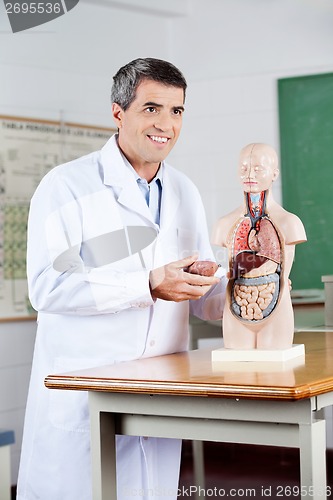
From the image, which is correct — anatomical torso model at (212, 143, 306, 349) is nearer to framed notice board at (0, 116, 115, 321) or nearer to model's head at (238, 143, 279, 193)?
model's head at (238, 143, 279, 193)

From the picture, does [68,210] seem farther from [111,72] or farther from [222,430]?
[111,72]

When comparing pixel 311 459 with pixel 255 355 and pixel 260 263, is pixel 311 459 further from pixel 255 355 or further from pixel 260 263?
pixel 260 263

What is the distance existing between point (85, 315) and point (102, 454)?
47 cm

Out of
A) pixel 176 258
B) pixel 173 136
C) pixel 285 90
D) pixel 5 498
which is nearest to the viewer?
pixel 173 136

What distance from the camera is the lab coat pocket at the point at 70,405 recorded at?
243 cm

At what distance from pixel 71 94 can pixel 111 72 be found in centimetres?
34

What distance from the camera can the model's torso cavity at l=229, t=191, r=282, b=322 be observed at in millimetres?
2281

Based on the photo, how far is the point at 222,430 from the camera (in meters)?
1.99

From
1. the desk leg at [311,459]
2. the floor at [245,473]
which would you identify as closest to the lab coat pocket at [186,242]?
the desk leg at [311,459]

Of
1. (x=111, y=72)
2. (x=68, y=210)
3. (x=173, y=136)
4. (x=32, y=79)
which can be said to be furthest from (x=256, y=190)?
(x=111, y=72)

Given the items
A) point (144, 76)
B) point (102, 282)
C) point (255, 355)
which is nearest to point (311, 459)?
point (255, 355)

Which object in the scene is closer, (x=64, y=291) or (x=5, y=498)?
(x=64, y=291)

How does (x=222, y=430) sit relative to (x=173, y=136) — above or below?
below

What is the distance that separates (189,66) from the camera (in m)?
5.29
